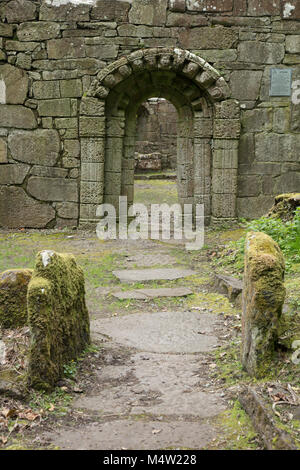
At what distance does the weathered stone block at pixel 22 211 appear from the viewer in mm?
9336

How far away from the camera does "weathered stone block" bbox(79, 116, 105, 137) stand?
9.00 metres

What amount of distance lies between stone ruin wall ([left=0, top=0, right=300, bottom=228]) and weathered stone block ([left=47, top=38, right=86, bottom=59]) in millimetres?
16

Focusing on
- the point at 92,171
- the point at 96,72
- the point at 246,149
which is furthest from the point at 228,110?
the point at 92,171

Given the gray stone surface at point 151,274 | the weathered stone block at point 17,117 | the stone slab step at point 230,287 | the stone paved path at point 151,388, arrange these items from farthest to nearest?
the weathered stone block at point 17,117 → the gray stone surface at point 151,274 → the stone slab step at point 230,287 → the stone paved path at point 151,388

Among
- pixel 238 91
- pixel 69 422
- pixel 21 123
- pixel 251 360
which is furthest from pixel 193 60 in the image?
pixel 69 422

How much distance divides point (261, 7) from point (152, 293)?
5.58 metres

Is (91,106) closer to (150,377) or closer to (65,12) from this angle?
(65,12)

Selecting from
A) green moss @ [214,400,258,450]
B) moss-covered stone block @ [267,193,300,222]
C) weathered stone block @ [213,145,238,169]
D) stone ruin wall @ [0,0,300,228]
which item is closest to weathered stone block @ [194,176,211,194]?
weathered stone block @ [213,145,238,169]

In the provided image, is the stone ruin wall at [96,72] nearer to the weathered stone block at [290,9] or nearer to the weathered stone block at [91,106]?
the weathered stone block at [290,9]

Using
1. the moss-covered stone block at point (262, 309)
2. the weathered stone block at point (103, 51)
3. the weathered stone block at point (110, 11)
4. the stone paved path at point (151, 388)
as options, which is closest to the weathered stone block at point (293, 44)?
the weathered stone block at point (110, 11)

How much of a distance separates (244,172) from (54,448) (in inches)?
289

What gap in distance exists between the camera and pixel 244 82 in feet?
29.6

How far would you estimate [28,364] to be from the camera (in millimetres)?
3199

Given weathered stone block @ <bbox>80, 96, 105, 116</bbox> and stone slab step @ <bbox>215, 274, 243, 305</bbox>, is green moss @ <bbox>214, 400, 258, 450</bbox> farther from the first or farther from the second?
weathered stone block @ <bbox>80, 96, 105, 116</bbox>
